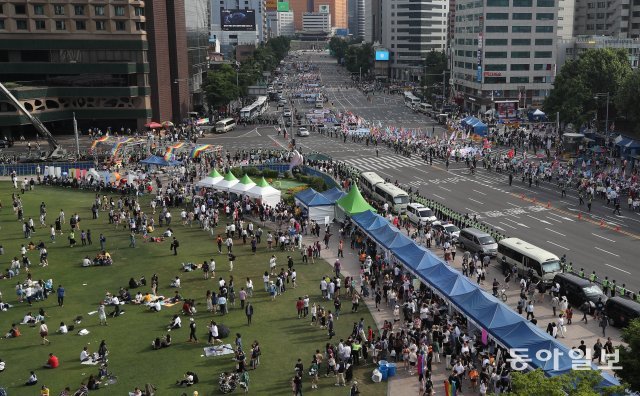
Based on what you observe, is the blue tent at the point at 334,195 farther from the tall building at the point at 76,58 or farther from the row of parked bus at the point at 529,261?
the tall building at the point at 76,58

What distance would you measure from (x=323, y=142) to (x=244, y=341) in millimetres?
69513

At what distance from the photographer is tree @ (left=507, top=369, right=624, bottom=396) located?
17.2 m

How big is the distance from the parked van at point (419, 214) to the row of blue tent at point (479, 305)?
6790mm

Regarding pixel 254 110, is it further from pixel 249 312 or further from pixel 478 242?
pixel 249 312

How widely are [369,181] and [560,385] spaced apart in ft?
149

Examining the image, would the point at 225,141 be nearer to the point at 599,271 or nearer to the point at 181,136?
the point at 181,136

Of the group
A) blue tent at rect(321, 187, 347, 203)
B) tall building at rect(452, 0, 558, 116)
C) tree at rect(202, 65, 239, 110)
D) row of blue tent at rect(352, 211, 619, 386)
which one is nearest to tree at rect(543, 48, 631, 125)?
tall building at rect(452, 0, 558, 116)

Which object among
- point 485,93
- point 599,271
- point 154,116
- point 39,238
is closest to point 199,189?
point 39,238

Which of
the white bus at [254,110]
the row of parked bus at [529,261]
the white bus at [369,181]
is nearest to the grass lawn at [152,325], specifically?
the row of parked bus at [529,261]

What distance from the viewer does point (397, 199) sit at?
184 ft

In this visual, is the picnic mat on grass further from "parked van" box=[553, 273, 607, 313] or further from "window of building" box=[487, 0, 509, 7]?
"window of building" box=[487, 0, 509, 7]

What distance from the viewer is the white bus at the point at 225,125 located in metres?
111

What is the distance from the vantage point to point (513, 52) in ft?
413

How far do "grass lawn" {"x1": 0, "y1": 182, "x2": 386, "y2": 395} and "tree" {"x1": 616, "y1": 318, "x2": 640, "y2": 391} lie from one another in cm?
998
